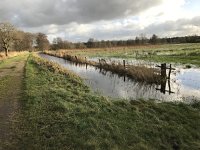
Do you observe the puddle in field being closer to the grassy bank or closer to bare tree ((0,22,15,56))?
the grassy bank

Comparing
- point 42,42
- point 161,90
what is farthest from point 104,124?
point 42,42

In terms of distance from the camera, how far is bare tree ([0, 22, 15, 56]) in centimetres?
6419

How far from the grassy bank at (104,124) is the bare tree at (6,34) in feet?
181

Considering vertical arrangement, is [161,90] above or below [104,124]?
below

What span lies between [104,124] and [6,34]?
61.1m

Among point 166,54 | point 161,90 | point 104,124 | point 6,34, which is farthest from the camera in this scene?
point 6,34

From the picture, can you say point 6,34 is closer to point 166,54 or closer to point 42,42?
point 166,54

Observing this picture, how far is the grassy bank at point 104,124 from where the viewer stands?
7.88 metres

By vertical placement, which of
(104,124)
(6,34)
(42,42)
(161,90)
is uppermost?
(6,34)

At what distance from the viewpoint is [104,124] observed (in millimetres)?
9422

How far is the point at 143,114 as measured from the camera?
10727 mm

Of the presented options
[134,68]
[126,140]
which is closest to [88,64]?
[134,68]

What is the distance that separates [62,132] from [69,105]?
336 centimetres

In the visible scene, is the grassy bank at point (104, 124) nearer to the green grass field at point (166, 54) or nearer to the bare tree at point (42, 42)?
the green grass field at point (166, 54)
